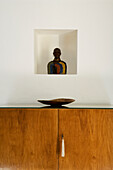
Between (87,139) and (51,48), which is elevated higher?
(51,48)

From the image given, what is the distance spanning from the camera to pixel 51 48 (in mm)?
1506

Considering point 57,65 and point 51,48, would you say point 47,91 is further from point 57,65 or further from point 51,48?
point 51,48

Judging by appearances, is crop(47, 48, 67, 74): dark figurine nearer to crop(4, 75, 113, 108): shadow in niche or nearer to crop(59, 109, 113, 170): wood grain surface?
crop(4, 75, 113, 108): shadow in niche

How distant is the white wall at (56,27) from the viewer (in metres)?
1.40

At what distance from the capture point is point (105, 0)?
1403 millimetres

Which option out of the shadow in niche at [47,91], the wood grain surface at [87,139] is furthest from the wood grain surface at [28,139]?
the shadow in niche at [47,91]

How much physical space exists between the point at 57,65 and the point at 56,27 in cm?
30

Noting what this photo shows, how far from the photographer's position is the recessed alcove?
150 centimetres

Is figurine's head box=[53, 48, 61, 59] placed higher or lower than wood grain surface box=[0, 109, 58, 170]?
higher

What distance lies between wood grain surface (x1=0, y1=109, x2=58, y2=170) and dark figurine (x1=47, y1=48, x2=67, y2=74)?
0.42 meters

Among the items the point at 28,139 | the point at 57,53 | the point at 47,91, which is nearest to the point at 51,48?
the point at 57,53

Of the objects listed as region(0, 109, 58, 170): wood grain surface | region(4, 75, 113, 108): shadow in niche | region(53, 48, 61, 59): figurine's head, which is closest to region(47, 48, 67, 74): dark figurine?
region(53, 48, 61, 59): figurine's head

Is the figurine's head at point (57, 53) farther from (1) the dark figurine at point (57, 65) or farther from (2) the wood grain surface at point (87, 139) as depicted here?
(2) the wood grain surface at point (87, 139)

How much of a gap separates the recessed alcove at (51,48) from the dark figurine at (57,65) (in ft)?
0.32
